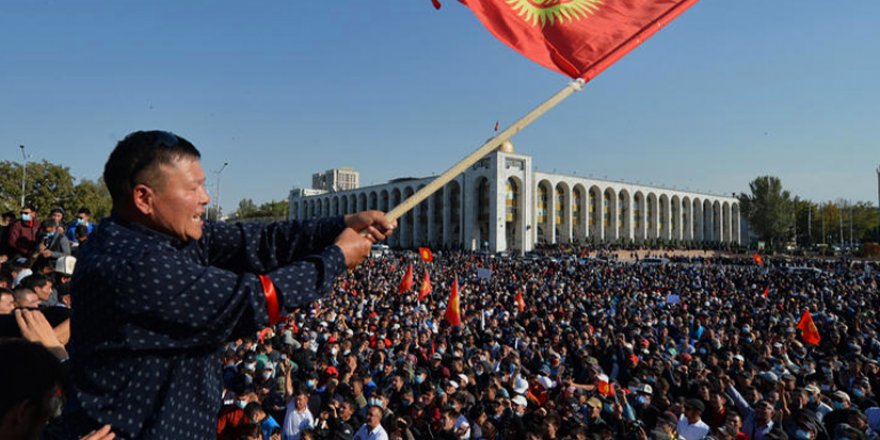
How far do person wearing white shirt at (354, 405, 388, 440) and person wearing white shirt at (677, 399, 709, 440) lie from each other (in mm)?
3709

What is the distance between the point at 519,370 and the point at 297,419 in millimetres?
4021

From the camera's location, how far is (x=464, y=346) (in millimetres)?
11508

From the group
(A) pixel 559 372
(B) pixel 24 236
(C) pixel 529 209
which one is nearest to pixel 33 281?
(B) pixel 24 236

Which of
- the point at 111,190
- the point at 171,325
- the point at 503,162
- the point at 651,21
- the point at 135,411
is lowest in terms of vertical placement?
the point at 135,411

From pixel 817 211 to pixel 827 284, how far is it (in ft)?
245

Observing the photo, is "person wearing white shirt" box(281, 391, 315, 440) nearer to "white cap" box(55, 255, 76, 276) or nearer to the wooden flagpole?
"white cap" box(55, 255, 76, 276)

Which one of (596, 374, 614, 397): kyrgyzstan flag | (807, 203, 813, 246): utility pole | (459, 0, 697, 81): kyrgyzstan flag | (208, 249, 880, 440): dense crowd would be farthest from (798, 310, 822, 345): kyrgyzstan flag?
(807, 203, 813, 246): utility pole

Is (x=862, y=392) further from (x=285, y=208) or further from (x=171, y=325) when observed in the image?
(x=285, y=208)

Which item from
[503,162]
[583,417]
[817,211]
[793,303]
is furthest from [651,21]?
[817,211]

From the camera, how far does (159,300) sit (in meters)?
1.53

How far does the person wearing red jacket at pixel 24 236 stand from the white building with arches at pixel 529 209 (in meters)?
39.4

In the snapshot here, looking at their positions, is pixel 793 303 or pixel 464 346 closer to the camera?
pixel 464 346

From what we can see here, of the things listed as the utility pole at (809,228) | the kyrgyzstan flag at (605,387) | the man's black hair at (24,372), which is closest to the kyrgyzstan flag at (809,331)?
the kyrgyzstan flag at (605,387)

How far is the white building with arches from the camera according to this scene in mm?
60969
